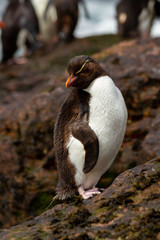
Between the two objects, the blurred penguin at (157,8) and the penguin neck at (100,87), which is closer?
the penguin neck at (100,87)

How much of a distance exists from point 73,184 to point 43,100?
233 centimetres

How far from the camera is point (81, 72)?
10.7 feet

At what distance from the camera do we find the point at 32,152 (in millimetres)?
5223

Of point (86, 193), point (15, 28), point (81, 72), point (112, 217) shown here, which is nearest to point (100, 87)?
point (81, 72)

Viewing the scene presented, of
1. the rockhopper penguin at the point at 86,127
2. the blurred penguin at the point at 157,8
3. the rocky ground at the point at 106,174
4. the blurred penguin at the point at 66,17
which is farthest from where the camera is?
the blurred penguin at the point at 157,8

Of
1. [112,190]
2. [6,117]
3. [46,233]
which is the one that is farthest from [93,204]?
[6,117]

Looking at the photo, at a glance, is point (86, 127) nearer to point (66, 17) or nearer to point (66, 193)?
point (66, 193)

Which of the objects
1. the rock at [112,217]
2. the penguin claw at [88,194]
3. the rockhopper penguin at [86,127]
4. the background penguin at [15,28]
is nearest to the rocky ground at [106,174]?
the rock at [112,217]

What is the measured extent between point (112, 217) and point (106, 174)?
2479mm

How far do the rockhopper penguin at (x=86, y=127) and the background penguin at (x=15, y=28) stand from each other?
904cm

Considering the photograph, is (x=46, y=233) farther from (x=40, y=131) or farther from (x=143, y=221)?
(x=40, y=131)

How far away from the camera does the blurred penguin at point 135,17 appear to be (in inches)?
477

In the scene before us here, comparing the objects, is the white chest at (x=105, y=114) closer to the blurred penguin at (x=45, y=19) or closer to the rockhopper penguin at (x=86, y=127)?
the rockhopper penguin at (x=86, y=127)

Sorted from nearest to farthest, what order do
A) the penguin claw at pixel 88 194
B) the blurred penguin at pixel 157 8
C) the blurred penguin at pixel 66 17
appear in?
the penguin claw at pixel 88 194 < the blurred penguin at pixel 66 17 < the blurred penguin at pixel 157 8
